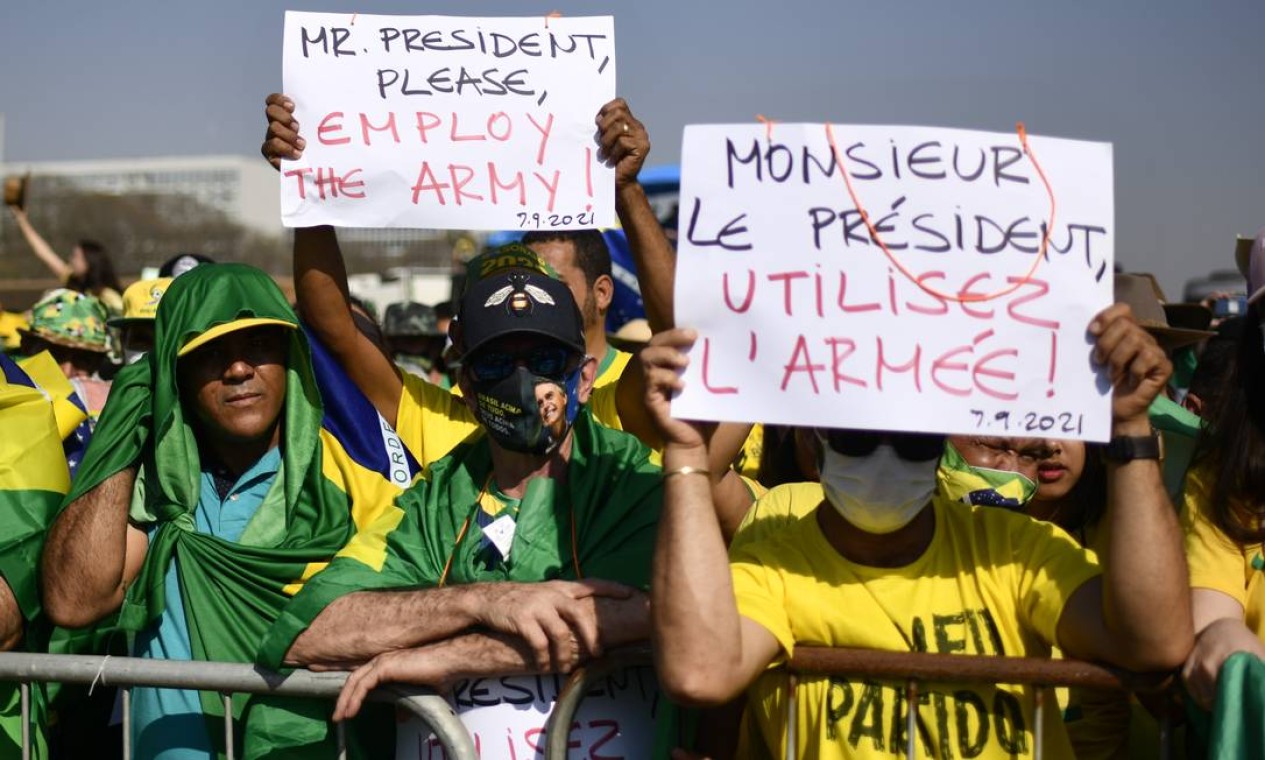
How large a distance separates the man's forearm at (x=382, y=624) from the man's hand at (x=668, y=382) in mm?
710

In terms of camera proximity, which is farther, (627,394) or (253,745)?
(627,394)

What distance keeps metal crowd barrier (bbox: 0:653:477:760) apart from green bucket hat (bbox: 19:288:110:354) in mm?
3966

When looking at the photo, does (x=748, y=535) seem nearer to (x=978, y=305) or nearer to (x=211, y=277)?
(x=978, y=305)

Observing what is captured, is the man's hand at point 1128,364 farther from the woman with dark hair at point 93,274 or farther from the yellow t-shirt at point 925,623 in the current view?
the woman with dark hair at point 93,274

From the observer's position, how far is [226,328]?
3.88 meters

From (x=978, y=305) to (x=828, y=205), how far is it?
0.35m

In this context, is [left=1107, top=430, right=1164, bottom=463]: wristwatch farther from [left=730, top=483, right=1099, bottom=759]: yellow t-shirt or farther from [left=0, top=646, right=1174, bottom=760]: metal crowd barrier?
[left=0, top=646, right=1174, bottom=760]: metal crowd barrier

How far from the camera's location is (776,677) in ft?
9.57

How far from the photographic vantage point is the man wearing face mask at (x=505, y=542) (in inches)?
124

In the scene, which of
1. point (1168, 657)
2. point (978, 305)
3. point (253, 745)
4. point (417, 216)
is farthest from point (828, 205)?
point (253, 745)

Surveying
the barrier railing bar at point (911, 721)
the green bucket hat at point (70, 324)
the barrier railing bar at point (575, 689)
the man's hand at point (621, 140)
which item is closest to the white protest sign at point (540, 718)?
the barrier railing bar at point (575, 689)

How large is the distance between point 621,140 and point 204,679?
5.51ft

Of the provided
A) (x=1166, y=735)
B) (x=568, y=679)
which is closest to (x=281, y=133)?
(x=568, y=679)

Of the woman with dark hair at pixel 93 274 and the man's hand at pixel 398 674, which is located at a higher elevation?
the woman with dark hair at pixel 93 274
